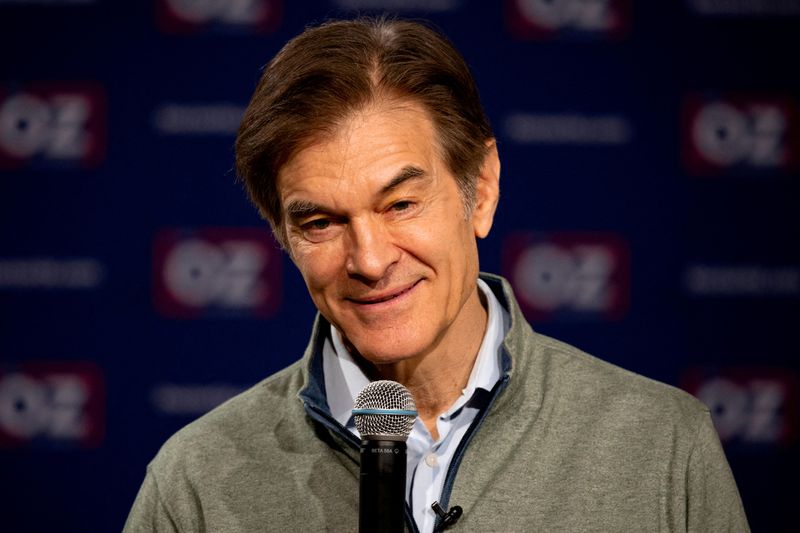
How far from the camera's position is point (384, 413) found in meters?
1.23

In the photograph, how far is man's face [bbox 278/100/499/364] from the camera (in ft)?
5.15

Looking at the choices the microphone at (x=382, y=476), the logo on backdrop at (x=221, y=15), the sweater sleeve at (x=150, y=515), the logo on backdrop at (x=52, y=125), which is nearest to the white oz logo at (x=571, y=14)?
the logo on backdrop at (x=221, y=15)

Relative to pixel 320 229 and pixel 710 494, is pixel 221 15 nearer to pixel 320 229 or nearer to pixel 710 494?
pixel 320 229

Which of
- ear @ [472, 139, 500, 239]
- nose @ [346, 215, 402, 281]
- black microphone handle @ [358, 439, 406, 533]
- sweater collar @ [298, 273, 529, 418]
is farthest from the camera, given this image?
ear @ [472, 139, 500, 239]

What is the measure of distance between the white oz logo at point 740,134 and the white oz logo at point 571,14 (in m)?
0.45

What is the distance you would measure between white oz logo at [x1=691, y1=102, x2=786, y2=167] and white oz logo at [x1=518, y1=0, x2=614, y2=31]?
1.49ft

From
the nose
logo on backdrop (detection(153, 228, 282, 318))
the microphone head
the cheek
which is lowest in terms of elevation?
logo on backdrop (detection(153, 228, 282, 318))

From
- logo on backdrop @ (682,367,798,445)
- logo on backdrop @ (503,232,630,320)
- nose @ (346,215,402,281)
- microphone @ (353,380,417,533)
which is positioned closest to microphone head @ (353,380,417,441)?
microphone @ (353,380,417,533)

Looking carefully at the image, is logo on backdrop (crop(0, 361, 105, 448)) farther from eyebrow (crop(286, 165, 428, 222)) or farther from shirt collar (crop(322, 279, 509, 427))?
eyebrow (crop(286, 165, 428, 222))

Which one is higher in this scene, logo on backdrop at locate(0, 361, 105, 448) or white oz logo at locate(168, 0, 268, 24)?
white oz logo at locate(168, 0, 268, 24)

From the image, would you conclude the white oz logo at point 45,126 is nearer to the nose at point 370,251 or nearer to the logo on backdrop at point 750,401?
the nose at point 370,251

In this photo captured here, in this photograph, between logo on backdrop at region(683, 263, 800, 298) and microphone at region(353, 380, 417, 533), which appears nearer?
microphone at region(353, 380, 417, 533)

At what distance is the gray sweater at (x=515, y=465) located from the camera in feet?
5.17

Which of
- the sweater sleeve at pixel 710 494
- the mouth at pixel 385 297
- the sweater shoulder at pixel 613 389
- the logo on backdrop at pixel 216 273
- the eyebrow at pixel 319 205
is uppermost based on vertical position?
the eyebrow at pixel 319 205
